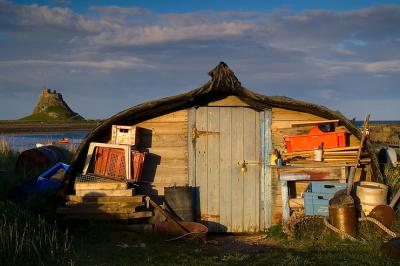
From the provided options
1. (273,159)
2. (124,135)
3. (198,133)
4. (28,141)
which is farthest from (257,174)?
(28,141)

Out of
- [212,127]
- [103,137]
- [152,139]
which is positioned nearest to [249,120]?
[212,127]

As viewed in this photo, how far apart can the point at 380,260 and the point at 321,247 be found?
1243 millimetres

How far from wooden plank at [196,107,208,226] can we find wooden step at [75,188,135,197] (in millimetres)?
1493

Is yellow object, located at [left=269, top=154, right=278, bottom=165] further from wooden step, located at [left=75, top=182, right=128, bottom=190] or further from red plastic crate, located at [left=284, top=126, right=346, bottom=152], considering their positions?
wooden step, located at [left=75, top=182, right=128, bottom=190]

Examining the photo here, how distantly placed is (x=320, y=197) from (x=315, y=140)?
4.11ft

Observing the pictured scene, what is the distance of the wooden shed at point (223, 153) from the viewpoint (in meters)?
10.7

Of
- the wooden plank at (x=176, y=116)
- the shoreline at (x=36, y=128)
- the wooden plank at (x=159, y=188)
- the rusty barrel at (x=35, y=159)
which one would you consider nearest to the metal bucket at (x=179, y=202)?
the wooden plank at (x=159, y=188)

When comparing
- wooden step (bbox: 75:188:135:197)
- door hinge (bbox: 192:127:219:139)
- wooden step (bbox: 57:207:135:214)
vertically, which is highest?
door hinge (bbox: 192:127:219:139)

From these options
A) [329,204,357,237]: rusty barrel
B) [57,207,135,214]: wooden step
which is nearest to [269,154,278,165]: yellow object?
[329,204,357,237]: rusty barrel

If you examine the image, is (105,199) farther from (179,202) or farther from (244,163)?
(244,163)

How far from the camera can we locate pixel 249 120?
35.1 ft

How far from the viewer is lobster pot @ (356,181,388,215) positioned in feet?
30.9

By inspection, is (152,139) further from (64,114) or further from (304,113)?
(64,114)

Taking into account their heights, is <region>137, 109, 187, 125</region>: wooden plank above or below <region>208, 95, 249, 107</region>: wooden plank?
below
